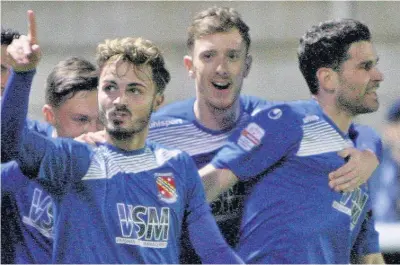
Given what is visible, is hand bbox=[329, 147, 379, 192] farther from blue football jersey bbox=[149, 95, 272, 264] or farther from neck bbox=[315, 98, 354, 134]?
blue football jersey bbox=[149, 95, 272, 264]

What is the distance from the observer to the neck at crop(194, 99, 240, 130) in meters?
4.54

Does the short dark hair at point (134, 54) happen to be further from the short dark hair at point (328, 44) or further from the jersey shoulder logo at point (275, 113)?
the short dark hair at point (328, 44)

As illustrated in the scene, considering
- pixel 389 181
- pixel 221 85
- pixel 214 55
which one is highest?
pixel 214 55

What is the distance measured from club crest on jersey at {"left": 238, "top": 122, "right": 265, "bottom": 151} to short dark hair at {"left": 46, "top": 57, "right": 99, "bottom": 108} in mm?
555

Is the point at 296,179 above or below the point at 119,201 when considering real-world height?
below

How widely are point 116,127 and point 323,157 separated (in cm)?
94

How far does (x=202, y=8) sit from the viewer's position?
18.8ft

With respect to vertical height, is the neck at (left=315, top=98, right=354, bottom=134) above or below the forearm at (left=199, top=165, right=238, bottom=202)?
above

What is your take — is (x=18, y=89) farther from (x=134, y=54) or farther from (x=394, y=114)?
(x=394, y=114)

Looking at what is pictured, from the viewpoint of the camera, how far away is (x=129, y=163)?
3.88m

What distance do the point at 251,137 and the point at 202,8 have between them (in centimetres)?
149

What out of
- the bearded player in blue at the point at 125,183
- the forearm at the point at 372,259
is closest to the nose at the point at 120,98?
the bearded player in blue at the point at 125,183

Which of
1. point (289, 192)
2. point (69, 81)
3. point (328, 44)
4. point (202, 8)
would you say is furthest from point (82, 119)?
point (202, 8)

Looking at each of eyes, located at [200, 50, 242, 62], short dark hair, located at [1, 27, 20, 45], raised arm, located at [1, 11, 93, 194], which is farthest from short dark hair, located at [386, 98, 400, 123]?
raised arm, located at [1, 11, 93, 194]
